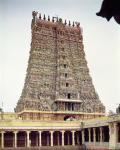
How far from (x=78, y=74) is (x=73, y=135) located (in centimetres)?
1290

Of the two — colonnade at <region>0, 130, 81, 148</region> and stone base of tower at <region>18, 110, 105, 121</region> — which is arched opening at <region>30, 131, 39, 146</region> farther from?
stone base of tower at <region>18, 110, 105, 121</region>

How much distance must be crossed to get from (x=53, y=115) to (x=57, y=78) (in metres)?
5.64

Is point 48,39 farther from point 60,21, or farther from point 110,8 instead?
point 110,8

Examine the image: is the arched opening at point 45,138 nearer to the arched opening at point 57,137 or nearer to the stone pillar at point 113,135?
the arched opening at point 57,137

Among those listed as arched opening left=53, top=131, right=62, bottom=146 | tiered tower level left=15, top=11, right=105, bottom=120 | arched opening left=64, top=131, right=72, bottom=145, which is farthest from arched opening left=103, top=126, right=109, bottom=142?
tiered tower level left=15, top=11, right=105, bottom=120

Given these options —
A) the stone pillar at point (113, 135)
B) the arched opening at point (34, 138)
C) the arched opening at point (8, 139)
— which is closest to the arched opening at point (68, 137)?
the arched opening at point (34, 138)

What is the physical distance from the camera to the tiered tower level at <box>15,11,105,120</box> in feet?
162

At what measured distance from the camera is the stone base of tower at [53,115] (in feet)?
156

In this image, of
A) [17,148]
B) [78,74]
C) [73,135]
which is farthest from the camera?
[78,74]

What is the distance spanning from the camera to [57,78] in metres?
51.5

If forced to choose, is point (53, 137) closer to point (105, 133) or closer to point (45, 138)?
point (45, 138)

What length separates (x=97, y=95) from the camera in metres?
55.3

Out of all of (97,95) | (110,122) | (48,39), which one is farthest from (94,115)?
(110,122)

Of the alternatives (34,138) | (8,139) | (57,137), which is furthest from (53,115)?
(8,139)
